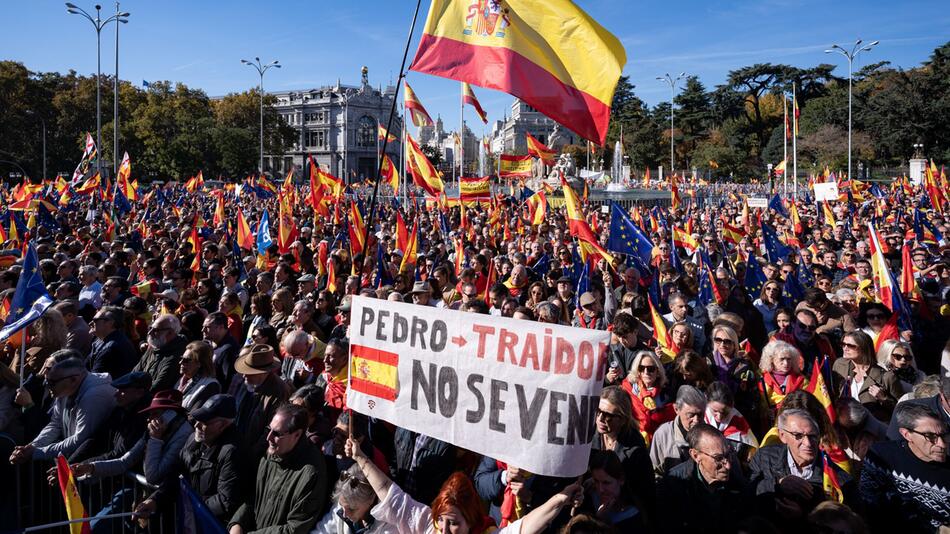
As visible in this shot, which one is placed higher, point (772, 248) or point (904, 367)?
point (772, 248)

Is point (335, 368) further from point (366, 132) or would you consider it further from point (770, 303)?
point (366, 132)

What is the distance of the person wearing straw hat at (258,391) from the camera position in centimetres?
453

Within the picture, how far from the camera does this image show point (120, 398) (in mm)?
4324

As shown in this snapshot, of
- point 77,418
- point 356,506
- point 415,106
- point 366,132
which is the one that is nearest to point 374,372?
point 356,506

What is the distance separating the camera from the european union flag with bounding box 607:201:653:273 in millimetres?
9844

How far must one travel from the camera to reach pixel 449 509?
300cm

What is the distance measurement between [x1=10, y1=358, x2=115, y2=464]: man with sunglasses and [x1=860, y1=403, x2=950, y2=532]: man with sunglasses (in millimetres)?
4373

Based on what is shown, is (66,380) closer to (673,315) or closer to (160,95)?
(673,315)

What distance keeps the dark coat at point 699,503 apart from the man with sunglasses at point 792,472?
0.13m

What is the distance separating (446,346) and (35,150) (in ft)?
213

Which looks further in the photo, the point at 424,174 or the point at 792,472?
the point at 424,174

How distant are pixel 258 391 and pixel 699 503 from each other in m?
2.88

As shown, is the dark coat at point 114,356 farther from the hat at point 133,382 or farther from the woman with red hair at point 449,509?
the woman with red hair at point 449,509

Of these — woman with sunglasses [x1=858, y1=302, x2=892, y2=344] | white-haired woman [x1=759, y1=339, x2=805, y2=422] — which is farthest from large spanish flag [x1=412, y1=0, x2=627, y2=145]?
woman with sunglasses [x1=858, y1=302, x2=892, y2=344]
